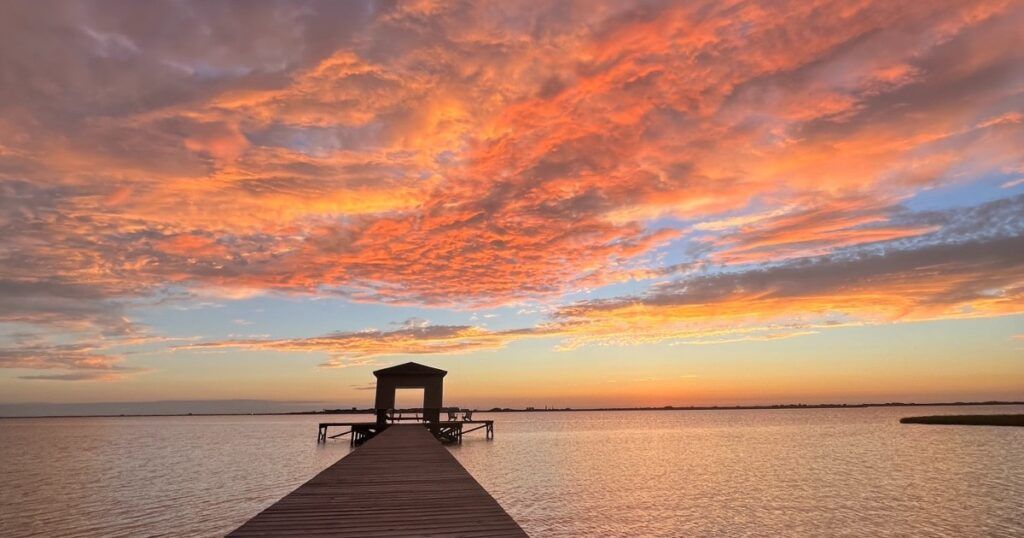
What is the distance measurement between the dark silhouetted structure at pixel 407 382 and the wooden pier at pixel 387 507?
2720 cm

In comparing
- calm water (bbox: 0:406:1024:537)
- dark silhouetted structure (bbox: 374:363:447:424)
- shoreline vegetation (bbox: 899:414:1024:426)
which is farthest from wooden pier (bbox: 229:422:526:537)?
shoreline vegetation (bbox: 899:414:1024:426)

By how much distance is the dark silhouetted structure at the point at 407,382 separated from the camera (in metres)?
42.8

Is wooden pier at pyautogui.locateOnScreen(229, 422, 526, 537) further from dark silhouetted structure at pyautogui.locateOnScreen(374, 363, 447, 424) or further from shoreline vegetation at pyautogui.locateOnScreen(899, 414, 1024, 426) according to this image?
shoreline vegetation at pyautogui.locateOnScreen(899, 414, 1024, 426)

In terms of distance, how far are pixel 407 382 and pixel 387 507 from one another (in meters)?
34.2

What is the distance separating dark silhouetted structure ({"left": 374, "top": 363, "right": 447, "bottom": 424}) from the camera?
1684 inches

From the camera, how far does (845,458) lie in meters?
40.2

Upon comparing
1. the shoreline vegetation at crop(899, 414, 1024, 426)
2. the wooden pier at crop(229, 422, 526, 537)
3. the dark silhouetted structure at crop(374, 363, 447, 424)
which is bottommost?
the shoreline vegetation at crop(899, 414, 1024, 426)

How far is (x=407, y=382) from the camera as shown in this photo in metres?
43.4

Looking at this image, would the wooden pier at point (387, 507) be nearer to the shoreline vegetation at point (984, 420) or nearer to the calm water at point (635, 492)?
the calm water at point (635, 492)

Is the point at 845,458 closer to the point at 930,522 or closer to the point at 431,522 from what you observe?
the point at 930,522

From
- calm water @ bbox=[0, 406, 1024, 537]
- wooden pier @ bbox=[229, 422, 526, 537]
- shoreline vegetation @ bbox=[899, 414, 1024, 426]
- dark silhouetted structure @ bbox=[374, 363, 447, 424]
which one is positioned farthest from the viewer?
shoreline vegetation @ bbox=[899, 414, 1024, 426]

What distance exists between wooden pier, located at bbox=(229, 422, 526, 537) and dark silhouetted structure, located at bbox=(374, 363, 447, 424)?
89.3 ft

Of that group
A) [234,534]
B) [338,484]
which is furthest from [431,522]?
[338,484]

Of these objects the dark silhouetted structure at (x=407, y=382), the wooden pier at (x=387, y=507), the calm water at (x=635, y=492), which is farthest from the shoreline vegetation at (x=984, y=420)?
the wooden pier at (x=387, y=507)
